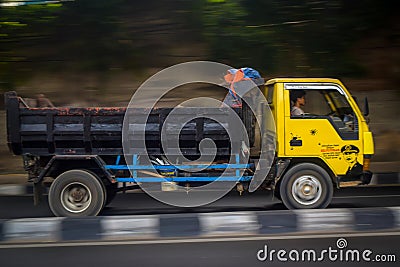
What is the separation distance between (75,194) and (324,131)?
3.18 metres

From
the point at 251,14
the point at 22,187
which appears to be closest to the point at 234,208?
the point at 22,187

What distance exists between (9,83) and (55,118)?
5.36 meters

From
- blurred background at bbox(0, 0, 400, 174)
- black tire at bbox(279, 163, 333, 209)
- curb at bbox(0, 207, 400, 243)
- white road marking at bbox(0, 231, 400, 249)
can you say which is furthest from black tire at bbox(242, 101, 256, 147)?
blurred background at bbox(0, 0, 400, 174)

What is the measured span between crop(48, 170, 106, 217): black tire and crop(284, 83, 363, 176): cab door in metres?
2.39

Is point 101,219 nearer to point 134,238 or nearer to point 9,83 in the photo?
point 134,238

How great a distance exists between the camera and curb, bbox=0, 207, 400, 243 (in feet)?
19.1

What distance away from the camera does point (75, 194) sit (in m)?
6.69

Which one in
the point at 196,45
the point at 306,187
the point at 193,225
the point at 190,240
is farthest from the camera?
the point at 196,45

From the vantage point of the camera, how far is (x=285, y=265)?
496 centimetres

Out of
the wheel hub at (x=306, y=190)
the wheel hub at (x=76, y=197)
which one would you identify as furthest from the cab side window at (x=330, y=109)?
the wheel hub at (x=76, y=197)

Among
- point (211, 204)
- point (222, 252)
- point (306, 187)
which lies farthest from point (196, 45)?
point (222, 252)

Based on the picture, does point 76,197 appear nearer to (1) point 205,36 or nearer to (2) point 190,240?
(2) point 190,240

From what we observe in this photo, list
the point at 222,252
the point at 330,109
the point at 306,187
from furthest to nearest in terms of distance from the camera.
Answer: the point at 330,109 → the point at 306,187 → the point at 222,252

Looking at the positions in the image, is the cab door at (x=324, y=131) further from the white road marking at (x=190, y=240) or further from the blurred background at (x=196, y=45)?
the blurred background at (x=196, y=45)
